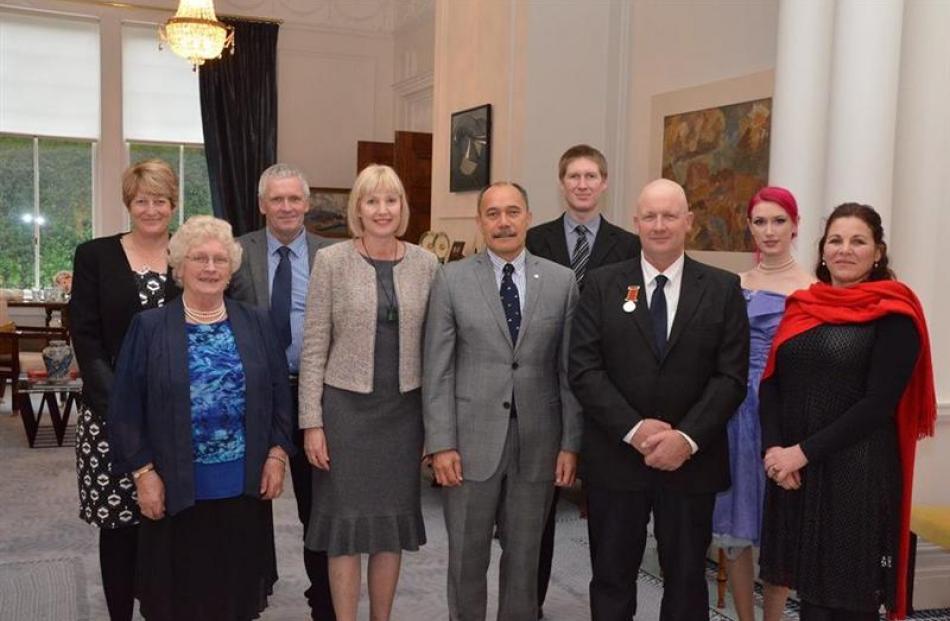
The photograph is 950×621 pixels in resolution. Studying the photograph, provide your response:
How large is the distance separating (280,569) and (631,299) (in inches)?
93.1

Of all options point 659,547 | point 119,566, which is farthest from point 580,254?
point 119,566

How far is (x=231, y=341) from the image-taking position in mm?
2730

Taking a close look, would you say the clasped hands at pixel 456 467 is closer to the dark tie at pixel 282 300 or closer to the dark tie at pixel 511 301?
the dark tie at pixel 511 301

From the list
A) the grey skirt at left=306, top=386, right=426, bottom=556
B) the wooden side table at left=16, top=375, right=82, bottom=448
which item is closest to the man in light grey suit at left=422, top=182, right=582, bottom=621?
the grey skirt at left=306, top=386, right=426, bottom=556

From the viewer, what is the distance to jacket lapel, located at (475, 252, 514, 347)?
9.66ft

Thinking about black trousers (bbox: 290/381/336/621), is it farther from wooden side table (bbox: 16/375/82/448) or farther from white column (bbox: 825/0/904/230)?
wooden side table (bbox: 16/375/82/448)

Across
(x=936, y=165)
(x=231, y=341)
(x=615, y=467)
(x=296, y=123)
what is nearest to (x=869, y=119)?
(x=936, y=165)

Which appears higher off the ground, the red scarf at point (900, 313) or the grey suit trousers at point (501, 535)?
the red scarf at point (900, 313)

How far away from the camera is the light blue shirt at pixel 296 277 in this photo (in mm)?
3205

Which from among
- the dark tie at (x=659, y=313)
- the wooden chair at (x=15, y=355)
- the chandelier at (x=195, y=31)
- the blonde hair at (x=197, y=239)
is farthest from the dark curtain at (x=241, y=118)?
the dark tie at (x=659, y=313)

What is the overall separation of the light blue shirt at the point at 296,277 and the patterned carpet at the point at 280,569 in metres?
1.23

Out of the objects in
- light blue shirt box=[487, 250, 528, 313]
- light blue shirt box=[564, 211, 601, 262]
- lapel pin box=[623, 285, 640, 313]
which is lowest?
lapel pin box=[623, 285, 640, 313]

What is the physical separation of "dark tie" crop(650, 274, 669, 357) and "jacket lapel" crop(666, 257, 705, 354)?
0.10 feet

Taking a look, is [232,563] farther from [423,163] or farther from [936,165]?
[423,163]
